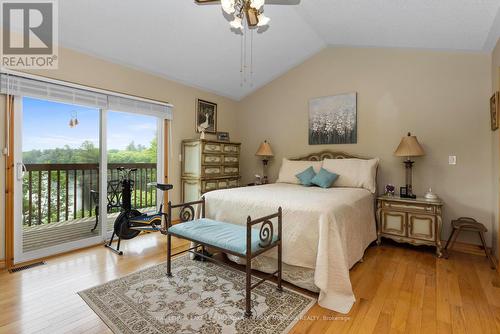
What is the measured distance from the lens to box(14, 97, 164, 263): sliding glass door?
9.35 feet

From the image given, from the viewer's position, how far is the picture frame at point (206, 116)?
4.59m

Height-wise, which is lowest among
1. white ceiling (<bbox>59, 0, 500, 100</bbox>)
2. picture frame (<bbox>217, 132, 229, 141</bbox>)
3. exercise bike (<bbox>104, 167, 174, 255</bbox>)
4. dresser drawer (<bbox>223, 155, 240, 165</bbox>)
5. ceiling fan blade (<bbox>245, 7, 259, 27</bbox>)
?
exercise bike (<bbox>104, 167, 174, 255</bbox>)

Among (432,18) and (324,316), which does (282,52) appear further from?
(324,316)

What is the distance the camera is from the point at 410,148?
3242 millimetres

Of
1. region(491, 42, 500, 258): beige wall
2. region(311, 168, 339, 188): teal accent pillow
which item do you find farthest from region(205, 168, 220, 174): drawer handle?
region(491, 42, 500, 258): beige wall

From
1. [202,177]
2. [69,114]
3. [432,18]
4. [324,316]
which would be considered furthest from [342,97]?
[69,114]

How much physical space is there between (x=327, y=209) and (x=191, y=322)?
52.2 inches

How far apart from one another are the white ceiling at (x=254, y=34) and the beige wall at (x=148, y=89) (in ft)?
0.43

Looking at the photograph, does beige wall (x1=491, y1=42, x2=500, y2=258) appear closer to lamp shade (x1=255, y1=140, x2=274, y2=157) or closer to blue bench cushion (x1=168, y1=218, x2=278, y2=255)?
blue bench cushion (x1=168, y1=218, x2=278, y2=255)

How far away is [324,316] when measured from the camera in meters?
1.82

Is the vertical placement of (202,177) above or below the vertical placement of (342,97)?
below

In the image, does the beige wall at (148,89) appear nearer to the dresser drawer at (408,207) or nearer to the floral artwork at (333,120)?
the floral artwork at (333,120)

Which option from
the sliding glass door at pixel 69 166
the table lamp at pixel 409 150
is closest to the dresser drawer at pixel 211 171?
the sliding glass door at pixel 69 166

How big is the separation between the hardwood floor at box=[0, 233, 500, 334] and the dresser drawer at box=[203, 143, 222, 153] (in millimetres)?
1755
